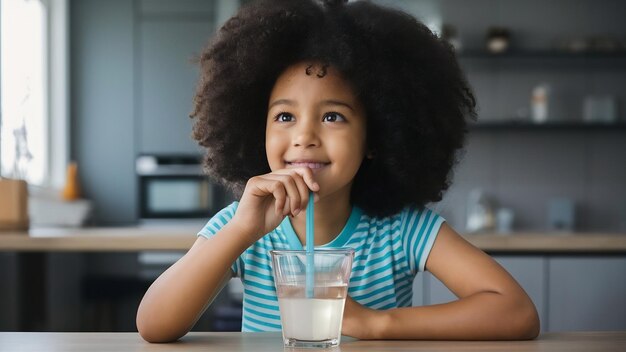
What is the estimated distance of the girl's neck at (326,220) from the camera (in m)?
1.42

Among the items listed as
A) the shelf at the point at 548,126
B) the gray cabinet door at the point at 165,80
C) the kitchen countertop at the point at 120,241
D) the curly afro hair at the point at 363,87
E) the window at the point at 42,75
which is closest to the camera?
the curly afro hair at the point at 363,87

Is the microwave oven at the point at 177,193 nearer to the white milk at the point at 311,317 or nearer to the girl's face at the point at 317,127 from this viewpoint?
the girl's face at the point at 317,127

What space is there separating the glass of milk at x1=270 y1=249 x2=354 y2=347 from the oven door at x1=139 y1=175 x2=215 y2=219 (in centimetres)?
431

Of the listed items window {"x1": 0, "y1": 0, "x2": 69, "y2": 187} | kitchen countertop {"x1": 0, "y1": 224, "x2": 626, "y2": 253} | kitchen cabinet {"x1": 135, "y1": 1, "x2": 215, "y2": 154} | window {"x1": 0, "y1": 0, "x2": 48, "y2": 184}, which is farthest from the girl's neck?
kitchen cabinet {"x1": 135, "y1": 1, "x2": 215, "y2": 154}

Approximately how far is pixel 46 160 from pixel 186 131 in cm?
91

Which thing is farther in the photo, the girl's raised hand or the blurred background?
the blurred background

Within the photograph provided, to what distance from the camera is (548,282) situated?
301 centimetres

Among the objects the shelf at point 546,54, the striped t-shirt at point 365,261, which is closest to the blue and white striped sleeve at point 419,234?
the striped t-shirt at point 365,261

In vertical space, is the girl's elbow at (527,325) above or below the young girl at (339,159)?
below

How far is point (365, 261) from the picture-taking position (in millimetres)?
1416

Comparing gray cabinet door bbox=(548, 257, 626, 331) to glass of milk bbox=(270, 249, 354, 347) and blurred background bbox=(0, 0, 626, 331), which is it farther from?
glass of milk bbox=(270, 249, 354, 347)

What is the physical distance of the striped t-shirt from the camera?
139 cm

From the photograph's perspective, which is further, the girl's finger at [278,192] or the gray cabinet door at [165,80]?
the gray cabinet door at [165,80]

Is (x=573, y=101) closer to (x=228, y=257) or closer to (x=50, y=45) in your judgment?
(x=50, y=45)
